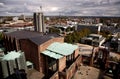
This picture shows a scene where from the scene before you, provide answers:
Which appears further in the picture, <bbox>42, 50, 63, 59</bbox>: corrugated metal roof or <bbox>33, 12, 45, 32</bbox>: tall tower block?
<bbox>33, 12, 45, 32</bbox>: tall tower block

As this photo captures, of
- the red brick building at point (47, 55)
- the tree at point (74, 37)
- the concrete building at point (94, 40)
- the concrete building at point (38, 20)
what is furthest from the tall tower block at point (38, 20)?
the red brick building at point (47, 55)

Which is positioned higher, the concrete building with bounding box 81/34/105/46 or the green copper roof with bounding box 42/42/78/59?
the green copper roof with bounding box 42/42/78/59

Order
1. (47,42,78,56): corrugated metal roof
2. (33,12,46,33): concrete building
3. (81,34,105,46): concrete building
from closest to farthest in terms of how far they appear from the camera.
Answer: (47,42,78,56): corrugated metal roof < (81,34,105,46): concrete building < (33,12,46,33): concrete building

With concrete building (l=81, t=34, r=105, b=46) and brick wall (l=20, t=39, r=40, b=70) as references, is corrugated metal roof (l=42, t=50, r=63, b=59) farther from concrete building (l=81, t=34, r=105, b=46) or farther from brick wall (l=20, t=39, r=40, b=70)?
concrete building (l=81, t=34, r=105, b=46)

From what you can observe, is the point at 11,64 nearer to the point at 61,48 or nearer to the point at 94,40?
the point at 61,48

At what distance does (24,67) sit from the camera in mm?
26328

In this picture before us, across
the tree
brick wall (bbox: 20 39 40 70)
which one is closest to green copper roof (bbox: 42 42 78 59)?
brick wall (bbox: 20 39 40 70)

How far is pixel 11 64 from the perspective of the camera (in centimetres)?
2411

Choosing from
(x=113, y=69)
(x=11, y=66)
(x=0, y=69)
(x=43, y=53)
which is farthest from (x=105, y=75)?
(x=0, y=69)

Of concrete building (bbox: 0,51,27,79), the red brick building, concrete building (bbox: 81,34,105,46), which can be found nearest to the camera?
concrete building (bbox: 0,51,27,79)

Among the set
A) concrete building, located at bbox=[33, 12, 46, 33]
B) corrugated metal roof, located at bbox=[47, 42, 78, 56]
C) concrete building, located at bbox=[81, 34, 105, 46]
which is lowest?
concrete building, located at bbox=[81, 34, 105, 46]

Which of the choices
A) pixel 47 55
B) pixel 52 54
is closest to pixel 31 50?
pixel 47 55

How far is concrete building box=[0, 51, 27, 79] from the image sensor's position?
78.1ft

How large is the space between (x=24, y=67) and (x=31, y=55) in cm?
384
